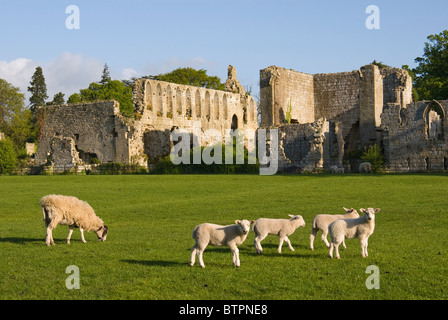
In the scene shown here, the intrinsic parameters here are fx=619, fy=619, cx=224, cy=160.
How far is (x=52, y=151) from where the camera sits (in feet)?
172

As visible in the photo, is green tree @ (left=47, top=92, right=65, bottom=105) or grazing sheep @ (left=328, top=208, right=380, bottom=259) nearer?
Result: grazing sheep @ (left=328, top=208, right=380, bottom=259)

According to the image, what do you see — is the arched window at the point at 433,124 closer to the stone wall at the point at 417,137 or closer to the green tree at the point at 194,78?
the stone wall at the point at 417,137

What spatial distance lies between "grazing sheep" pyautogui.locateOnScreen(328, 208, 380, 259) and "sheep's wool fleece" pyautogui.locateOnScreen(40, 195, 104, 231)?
588 centimetres

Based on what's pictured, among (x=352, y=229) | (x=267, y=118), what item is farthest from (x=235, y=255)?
(x=267, y=118)

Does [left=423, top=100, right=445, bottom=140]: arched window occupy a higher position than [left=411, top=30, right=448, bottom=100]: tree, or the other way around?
[left=411, top=30, right=448, bottom=100]: tree

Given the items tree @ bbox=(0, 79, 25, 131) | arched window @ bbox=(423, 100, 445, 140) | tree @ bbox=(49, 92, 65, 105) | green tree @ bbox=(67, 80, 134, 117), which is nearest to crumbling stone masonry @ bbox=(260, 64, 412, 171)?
arched window @ bbox=(423, 100, 445, 140)

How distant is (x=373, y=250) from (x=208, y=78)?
79050mm

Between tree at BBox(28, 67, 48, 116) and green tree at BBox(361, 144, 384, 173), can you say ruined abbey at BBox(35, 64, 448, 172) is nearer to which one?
green tree at BBox(361, 144, 384, 173)

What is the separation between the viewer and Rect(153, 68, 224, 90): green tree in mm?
89438

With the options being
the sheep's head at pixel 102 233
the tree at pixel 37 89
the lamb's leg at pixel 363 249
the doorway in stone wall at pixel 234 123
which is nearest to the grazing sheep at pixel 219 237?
the lamb's leg at pixel 363 249

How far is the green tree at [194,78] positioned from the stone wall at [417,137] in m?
51.2

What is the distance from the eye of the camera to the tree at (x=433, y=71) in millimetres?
58219

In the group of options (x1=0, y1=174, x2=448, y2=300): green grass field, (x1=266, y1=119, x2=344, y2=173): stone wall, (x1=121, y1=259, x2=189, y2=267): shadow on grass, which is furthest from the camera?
(x1=266, y1=119, x2=344, y2=173): stone wall
